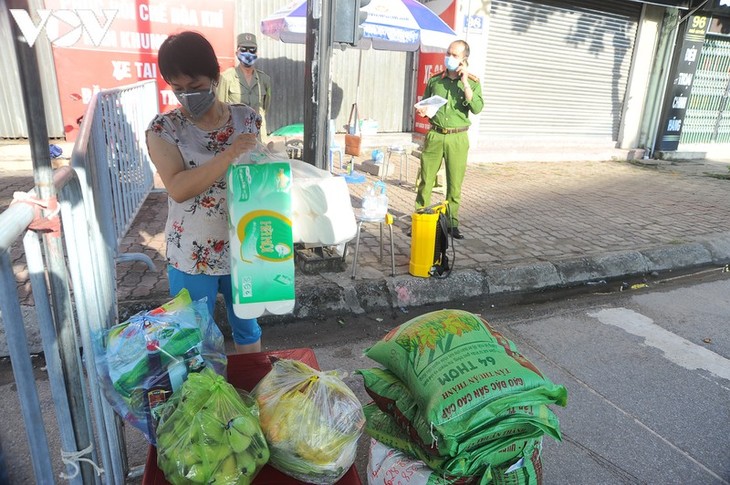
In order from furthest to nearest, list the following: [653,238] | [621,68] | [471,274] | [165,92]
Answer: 1. [621,68]
2. [165,92]
3. [653,238]
4. [471,274]

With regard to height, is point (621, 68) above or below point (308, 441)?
above

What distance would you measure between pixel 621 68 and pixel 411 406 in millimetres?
12690

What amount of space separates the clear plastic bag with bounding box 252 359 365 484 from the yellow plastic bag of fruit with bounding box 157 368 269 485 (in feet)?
0.25

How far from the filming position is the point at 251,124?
7.23ft

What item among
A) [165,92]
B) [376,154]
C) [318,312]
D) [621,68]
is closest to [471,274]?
[318,312]

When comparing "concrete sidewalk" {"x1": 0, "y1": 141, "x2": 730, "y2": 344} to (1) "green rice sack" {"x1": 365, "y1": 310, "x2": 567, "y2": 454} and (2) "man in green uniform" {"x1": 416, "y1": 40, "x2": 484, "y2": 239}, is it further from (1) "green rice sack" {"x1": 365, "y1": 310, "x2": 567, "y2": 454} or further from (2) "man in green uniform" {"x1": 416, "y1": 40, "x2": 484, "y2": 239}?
(1) "green rice sack" {"x1": 365, "y1": 310, "x2": 567, "y2": 454}

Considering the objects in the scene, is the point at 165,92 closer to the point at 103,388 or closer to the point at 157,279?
the point at 157,279

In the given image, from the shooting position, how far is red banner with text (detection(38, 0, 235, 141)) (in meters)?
7.55

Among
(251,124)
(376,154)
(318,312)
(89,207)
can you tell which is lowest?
(318,312)

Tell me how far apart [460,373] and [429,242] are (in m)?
2.59

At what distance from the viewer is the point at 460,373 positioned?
6.04 ft

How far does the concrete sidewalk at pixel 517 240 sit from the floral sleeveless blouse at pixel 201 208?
1693 mm

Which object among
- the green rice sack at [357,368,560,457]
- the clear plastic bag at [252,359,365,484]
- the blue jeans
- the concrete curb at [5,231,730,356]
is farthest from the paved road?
the clear plastic bag at [252,359,365,484]

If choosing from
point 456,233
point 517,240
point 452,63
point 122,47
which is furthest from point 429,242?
point 122,47
